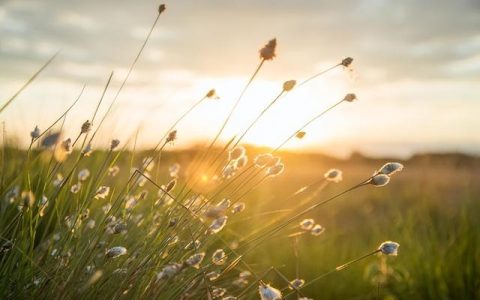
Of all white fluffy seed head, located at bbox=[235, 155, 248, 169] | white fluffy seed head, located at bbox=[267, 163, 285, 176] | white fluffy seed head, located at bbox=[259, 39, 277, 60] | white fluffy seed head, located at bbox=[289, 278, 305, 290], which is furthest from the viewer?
white fluffy seed head, located at bbox=[235, 155, 248, 169]

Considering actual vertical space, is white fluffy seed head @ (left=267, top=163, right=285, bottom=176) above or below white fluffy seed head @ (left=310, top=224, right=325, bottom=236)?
above

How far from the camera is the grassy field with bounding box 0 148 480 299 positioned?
6.90ft

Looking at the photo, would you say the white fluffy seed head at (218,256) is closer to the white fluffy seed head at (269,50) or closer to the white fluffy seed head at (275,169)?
the white fluffy seed head at (275,169)

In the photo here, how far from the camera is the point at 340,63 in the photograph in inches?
84.3

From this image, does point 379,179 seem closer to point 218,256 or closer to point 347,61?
point 347,61

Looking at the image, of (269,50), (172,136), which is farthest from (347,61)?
(172,136)

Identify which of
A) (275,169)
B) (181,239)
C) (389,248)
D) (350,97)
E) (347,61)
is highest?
(347,61)

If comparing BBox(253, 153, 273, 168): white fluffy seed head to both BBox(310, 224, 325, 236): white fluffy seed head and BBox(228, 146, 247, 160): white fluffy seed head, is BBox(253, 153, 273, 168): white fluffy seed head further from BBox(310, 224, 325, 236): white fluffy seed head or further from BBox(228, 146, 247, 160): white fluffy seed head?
BBox(310, 224, 325, 236): white fluffy seed head

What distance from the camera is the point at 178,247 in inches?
93.0

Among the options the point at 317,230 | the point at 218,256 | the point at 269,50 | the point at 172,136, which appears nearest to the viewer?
the point at 269,50

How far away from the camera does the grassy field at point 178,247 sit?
6.90 ft

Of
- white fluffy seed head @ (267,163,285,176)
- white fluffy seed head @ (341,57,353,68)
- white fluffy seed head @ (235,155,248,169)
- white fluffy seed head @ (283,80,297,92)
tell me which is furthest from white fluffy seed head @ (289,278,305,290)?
white fluffy seed head @ (341,57,353,68)

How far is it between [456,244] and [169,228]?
2.65 metres

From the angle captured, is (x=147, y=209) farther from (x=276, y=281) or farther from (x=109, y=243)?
(x=276, y=281)
